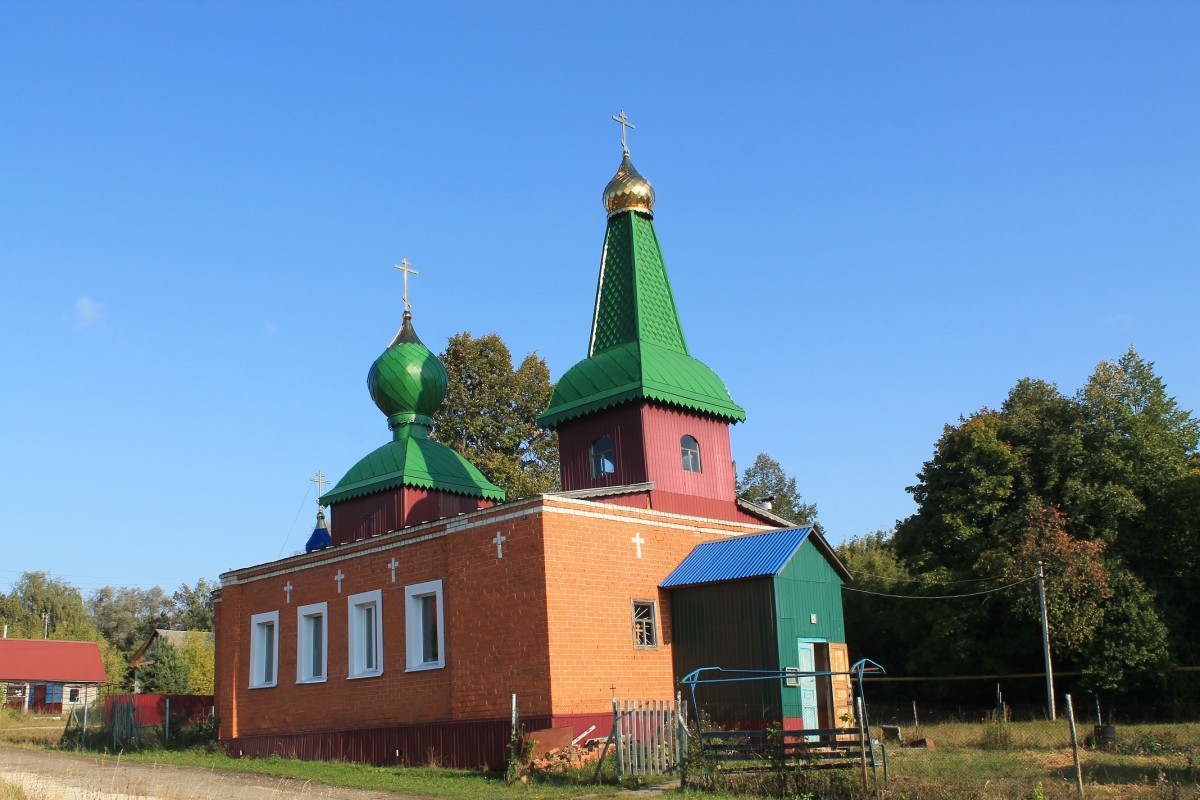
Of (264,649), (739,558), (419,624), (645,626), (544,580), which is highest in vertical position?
(739,558)

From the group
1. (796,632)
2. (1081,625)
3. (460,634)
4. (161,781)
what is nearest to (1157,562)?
(1081,625)

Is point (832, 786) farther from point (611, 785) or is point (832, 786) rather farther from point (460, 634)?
point (460, 634)

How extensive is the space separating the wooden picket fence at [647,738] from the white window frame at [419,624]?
5240 millimetres

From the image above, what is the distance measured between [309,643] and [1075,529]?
22.8 metres

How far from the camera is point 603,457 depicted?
23.3m

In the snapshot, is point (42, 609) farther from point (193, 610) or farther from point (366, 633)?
point (366, 633)

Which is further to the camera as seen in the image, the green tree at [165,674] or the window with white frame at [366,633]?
the green tree at [165,674]

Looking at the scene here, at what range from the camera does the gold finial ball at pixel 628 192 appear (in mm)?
25969

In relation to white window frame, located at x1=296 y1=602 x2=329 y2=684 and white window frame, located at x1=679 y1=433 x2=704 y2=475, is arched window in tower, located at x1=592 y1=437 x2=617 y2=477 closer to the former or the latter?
white window frame, located at x1=679 y1=433 x2=704 y2=475

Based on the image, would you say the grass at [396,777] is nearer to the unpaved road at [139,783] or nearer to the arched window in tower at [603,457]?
the unpaved road at [139,783]

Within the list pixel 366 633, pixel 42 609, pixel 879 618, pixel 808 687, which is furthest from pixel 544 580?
pixel 42 609

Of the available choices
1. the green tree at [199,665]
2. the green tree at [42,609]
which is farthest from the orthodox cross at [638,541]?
the green tree at [42,609]

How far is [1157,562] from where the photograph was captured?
1332 inches

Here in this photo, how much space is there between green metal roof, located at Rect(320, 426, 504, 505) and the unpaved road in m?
7.56
